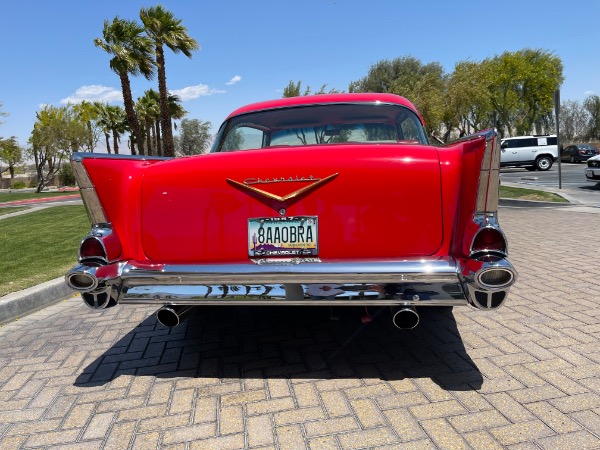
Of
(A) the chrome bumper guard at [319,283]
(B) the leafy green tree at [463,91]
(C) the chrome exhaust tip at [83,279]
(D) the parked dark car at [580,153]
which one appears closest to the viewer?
(A) the chrome bumper guard at [319,283]

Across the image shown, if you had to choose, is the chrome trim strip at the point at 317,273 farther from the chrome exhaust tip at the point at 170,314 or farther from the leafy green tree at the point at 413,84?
the leafy green tree at the point at 413,84

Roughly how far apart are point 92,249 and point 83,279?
180 millimetres

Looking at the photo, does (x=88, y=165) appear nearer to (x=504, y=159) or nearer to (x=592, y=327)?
(x=592, y=327)

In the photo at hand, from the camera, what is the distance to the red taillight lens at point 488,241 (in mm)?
2250

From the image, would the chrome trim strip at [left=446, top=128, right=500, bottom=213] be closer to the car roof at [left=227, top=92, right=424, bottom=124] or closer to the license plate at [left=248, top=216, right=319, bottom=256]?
the license plate at [left=248, top=216, right=319, bottom=256]

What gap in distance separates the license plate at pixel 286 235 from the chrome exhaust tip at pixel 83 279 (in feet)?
3.12

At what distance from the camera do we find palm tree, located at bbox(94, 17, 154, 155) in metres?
19.4

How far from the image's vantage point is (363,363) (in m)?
2.83

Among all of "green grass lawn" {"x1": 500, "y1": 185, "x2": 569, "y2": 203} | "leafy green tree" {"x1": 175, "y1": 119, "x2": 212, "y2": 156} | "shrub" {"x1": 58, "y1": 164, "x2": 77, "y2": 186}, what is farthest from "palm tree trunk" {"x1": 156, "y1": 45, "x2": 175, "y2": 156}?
"leafy green tree" {"x1": 175, "y1": 119, "x2": 212, "y2": 156}

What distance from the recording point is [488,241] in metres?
2.26

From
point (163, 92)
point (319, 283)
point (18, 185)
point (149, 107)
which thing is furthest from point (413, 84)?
point (319, 283)

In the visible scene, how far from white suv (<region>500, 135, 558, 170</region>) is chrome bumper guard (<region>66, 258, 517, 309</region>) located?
24567 mm

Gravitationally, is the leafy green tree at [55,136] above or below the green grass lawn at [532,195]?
above

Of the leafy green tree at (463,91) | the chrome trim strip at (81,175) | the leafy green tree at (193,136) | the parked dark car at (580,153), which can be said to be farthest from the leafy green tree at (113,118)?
the chrome trim strip at (81,175)
